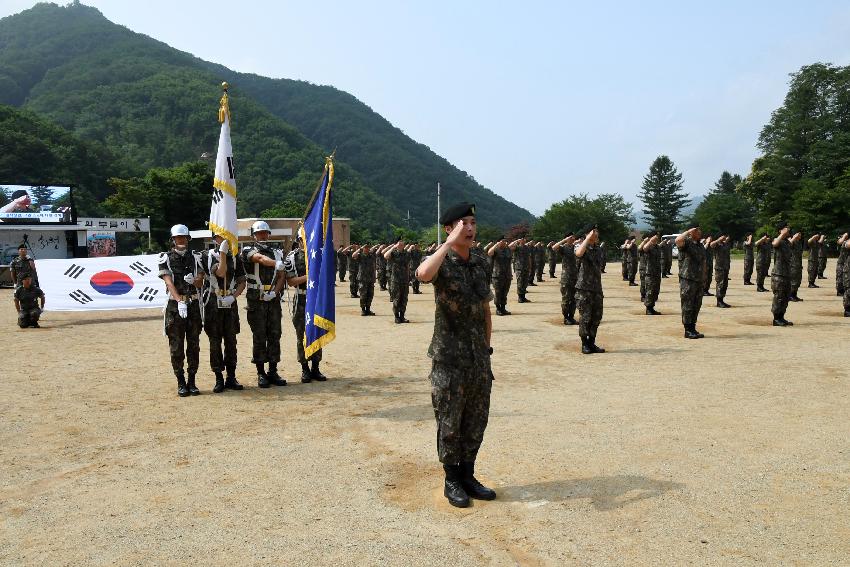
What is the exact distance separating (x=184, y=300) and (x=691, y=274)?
9246 mm

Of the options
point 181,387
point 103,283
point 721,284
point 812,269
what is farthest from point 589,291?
point 812,269

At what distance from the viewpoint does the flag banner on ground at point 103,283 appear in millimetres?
16719

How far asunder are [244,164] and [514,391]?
94333 millimetres

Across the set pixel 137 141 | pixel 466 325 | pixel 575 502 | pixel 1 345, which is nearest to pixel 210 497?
pixel 466 325

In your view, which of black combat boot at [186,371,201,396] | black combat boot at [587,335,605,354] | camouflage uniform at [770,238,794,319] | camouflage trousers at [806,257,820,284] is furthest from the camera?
camouflage trousers at [806,257,820,284]

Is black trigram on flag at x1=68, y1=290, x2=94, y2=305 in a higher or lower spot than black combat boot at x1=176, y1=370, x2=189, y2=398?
higher

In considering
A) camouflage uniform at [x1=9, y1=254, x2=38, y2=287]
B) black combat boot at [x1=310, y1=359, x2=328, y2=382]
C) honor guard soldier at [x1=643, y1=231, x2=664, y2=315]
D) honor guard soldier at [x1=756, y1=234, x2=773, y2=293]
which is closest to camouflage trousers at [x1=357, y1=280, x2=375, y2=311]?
honor guard soldier at [x1=643, y1=231, x2=664, y2=315]

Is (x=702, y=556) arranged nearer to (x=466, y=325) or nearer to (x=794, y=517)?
(x=794, y=517)

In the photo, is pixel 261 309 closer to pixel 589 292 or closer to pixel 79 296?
pixel 589 292

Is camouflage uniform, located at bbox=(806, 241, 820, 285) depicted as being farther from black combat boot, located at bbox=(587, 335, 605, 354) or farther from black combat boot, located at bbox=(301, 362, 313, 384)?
black combat boot, located at bbox=(301, 362, 313, 384)

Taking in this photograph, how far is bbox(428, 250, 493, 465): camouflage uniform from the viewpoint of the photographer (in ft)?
15.8

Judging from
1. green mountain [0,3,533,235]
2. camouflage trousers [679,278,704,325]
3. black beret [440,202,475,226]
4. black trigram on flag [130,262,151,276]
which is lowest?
camouflage trousers [679,278,704,325]

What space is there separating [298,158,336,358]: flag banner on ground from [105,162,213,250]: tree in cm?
4666

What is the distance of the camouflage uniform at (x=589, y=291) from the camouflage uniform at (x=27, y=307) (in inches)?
509
